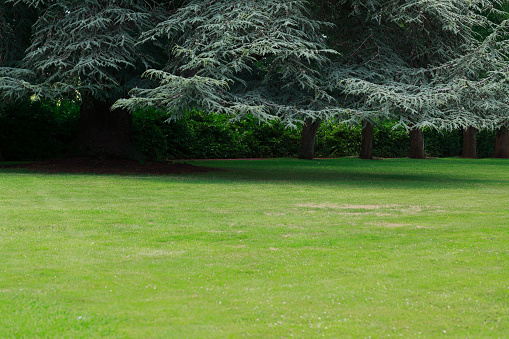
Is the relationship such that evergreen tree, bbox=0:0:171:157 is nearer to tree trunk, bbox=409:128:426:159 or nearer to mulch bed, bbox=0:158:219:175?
mulch bed, bbox=0:158:219:175

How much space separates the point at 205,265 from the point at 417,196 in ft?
26.8

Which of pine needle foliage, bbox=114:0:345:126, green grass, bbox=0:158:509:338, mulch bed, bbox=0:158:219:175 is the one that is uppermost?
pine needle foliage, bbox=114:0:345:126

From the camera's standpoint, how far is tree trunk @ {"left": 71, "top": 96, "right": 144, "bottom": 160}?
21031 millimetres

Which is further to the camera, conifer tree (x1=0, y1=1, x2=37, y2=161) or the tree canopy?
conifer tree (x1=0, y1=1, x2=37, y2=161)

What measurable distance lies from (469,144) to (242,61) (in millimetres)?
23510

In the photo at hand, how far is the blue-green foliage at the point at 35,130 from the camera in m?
23.3

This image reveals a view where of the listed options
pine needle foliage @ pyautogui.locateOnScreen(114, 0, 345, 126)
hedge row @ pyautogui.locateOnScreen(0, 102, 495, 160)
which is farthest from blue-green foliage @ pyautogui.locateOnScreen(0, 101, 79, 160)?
pine needle foliage @ pyautogui.locateOnScreen(114, 0, 345, 126)

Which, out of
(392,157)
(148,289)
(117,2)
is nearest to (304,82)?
(117,2)

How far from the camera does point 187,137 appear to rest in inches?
1056

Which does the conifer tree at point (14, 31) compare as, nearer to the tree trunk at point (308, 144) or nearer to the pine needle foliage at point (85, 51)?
the pine needle foliage at point (85, 51)

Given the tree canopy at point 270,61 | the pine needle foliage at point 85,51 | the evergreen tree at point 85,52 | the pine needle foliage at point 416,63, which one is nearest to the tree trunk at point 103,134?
the evergreen tree at point 85,52

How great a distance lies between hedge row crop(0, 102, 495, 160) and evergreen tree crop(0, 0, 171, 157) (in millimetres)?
2471

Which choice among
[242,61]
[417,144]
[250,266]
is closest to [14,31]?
[242,61]

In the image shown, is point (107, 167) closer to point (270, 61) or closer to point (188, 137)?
point (270, 61)
